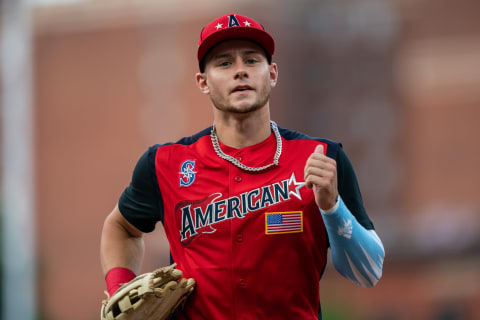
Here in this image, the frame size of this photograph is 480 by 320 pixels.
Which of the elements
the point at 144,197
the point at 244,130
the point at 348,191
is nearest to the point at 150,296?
the point at 144,197

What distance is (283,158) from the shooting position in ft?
16.1

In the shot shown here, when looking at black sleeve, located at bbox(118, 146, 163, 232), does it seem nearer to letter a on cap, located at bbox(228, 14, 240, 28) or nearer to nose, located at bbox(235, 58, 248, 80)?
nose, located at bbox(235, 58, 248, 80)

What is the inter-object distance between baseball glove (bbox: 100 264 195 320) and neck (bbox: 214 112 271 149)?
2.37 feet

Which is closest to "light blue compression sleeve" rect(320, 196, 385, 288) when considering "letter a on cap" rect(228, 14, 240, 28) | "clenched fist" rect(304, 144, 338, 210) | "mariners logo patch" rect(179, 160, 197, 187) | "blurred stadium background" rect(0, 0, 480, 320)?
"clenched fist" rect(304, 144, 338, 210)

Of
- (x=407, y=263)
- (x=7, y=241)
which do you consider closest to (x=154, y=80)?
(x=407, y=263)

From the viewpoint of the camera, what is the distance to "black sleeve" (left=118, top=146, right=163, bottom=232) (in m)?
5.06

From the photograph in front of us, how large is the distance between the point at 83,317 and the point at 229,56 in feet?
147

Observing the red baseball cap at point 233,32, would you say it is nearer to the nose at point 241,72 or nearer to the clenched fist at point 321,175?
the nose at point 241,72

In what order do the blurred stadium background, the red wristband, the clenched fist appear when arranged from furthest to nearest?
the blurred stadium background < the red wristband < the clenched fist

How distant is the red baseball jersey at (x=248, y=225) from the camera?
4676 mm

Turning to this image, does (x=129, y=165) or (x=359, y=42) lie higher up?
(x=359, y=42)

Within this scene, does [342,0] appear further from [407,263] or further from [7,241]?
[7,241]

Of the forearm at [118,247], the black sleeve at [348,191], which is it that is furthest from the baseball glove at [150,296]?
the black sleeve at [348,191]

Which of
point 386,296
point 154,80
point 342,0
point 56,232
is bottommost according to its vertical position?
point 386,296
